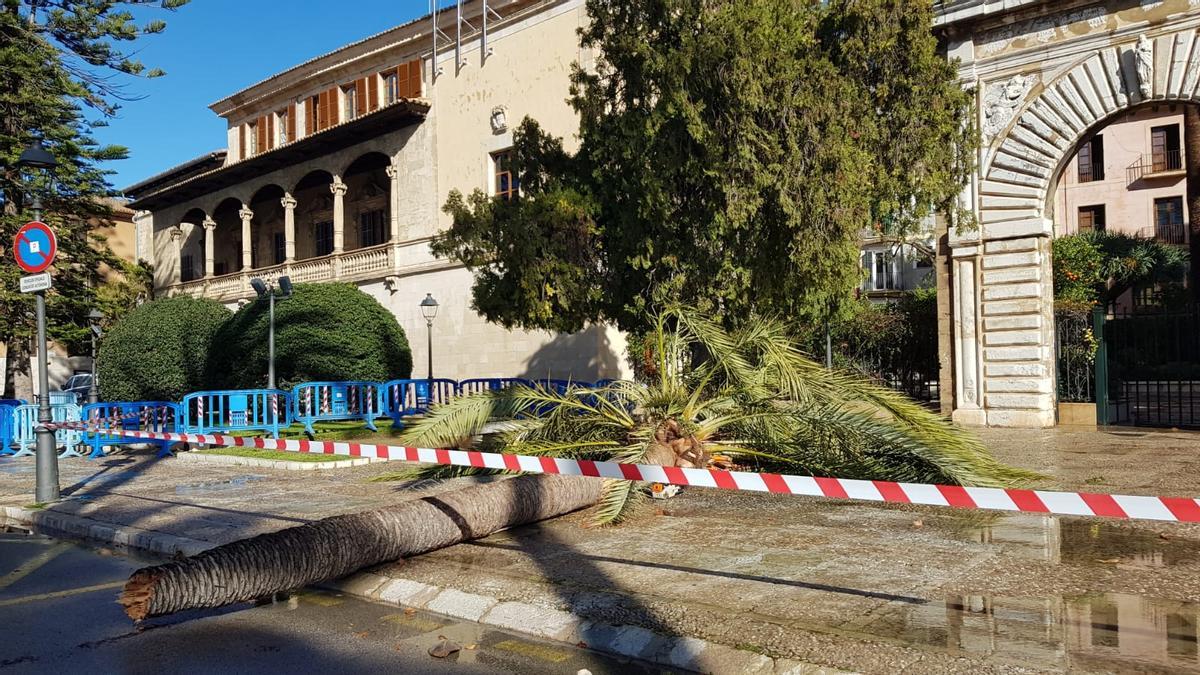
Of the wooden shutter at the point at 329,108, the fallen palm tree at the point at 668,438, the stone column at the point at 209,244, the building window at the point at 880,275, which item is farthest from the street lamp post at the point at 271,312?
the building window at the point at 880,275

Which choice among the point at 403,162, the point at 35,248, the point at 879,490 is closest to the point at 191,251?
the point at 403,162

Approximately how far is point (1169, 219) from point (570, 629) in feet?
145

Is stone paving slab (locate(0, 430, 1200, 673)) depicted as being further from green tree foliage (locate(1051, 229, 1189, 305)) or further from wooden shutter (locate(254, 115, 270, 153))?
wooden shutter (locate(254, 115, 270, 153))

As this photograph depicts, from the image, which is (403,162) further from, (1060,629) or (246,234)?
(1060,629)

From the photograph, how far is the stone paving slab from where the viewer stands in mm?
4254

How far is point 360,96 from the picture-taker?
98.7 feet

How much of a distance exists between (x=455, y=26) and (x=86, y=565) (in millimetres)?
22788

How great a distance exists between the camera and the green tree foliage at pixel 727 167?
9.49m

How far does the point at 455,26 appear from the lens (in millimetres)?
26906

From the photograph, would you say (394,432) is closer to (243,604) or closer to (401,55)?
Answer: (243,604)

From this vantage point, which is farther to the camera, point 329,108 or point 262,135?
point 262,135

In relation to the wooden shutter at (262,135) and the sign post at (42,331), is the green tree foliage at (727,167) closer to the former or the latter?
the sign post at (42,331)

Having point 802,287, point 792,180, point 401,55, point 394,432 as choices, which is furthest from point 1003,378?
point 401,55

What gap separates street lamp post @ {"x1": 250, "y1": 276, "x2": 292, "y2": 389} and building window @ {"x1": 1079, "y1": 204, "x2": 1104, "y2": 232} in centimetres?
3707
